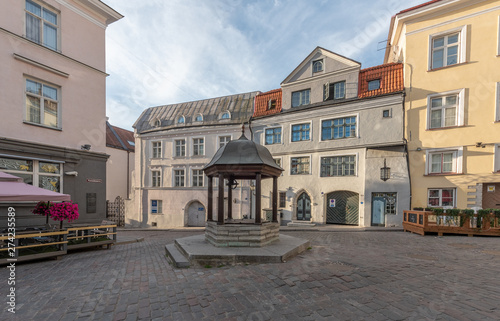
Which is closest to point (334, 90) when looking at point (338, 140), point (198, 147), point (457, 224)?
point (338, 140)

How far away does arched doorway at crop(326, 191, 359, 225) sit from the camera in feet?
59.9

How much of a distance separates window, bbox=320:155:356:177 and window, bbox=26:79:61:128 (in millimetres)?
17472

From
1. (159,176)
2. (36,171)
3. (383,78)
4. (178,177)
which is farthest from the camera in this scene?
(159,176)

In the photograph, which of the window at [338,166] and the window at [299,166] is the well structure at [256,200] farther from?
the window at [299,166]

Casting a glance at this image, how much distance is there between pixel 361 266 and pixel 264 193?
15.5 m

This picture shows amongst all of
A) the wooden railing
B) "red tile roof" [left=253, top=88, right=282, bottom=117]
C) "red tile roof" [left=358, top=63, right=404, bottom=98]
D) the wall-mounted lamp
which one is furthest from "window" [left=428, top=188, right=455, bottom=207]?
"red tile roof" [left=253, top=88, right=282, bottom=117]

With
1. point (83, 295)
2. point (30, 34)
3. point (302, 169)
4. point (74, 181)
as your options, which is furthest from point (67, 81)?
point (302, 169)

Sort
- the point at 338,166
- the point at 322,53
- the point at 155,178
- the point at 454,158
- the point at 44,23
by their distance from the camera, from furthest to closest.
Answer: the point at 155,178
the point at 322,53
the point at 338,166
the point at 454,158
the point at 44,23

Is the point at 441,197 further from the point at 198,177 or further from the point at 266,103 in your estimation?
the point at 198,177

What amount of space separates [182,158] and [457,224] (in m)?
22.4

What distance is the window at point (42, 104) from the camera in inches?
440

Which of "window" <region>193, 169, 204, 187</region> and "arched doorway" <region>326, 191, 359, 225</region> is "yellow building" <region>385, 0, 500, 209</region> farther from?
"window" <region>193, 169, 204, 187</region>

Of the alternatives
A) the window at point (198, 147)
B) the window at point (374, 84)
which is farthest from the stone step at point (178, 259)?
the window at point (374, 84)

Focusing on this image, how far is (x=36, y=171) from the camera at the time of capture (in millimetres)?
→ 11078
